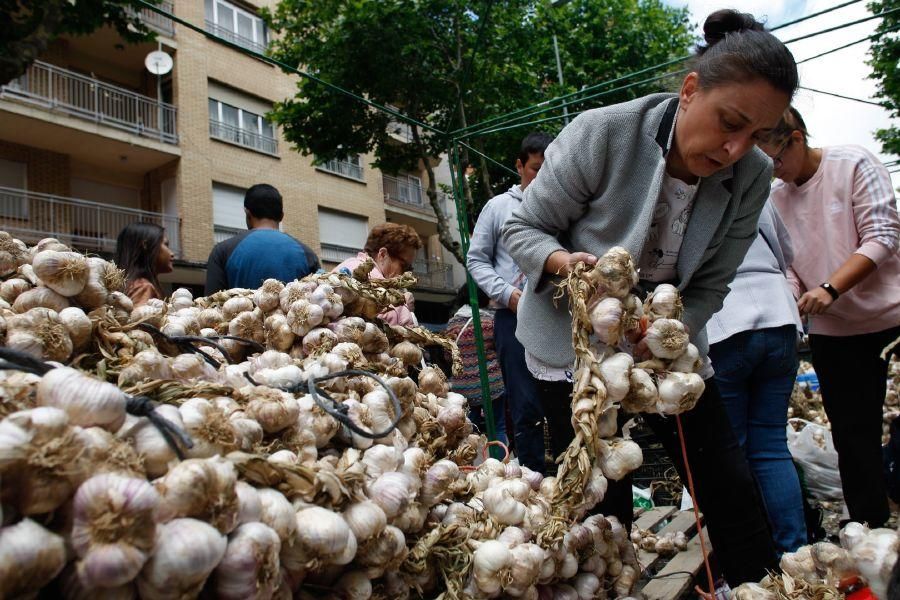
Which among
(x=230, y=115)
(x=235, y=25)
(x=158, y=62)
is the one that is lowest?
(x=230, y=115)

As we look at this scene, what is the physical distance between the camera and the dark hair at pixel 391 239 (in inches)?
114

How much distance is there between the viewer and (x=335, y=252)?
15.8m

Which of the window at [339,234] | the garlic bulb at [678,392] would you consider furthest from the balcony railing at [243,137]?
the garlic bulb at [678,392]

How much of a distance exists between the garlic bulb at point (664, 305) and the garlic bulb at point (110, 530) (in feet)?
3.24

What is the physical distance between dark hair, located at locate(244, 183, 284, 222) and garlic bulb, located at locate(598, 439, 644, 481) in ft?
6.82

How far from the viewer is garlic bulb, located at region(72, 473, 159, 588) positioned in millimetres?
561

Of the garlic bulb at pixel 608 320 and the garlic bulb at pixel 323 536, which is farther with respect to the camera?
the garlic bulb at pixel 608 320

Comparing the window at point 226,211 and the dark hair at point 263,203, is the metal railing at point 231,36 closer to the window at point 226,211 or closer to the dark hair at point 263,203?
the window at point 226,211

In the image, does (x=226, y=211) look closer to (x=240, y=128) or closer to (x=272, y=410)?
(x=240, y=128)

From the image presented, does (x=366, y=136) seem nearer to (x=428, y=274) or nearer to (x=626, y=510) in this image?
(x=428, y=274)

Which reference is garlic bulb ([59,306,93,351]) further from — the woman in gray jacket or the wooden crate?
the wooden crate

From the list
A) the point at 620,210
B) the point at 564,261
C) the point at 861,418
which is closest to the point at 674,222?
the point at 620,210

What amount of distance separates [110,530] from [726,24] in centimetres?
161

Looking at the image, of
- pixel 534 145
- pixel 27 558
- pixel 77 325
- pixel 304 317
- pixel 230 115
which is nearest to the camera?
pixel 27 558
